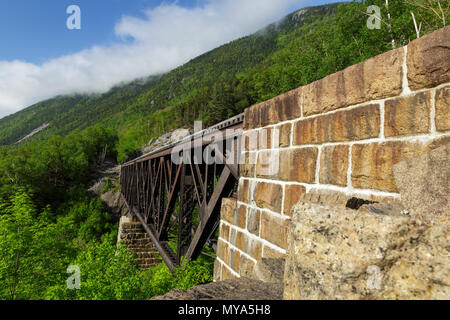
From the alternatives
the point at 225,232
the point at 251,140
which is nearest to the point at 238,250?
the point at 225,232

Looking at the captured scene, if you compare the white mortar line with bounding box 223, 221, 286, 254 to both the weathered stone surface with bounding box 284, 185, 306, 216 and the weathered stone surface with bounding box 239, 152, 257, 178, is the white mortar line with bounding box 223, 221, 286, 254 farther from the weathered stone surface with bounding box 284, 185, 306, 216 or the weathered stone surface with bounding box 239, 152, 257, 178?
the weathered stone surface with bounding box 239, 152, 257, 178

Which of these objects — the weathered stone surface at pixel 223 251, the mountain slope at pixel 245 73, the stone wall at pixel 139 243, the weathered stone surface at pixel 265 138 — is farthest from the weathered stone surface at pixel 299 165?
the stone wall at pixel 139 243

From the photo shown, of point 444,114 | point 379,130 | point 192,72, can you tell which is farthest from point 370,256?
point 192,72

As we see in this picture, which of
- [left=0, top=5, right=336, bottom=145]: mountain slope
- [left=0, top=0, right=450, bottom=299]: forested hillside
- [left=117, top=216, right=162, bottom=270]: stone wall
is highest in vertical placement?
[left=0, top=5, right=336, bottom=145]: mountain slope

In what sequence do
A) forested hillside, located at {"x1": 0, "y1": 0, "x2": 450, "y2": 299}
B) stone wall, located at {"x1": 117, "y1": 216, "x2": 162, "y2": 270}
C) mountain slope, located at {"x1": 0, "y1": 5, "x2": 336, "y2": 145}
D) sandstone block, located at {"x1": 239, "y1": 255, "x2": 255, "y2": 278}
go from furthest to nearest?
1. mountain slope, located at {"x1": 0, "y1": 5, "x2": 336, "y2": 145}
2. stone wall, located at {"x1": 117, "y1": 216, "x2": 162, "y2": 270}
3. forested hillside, located at {"x1": 0, "y1": 0, "x2": 450, "y2": 299}
4. sandstone block, located at {"x1": 239, "y1": 255, "x2": 255, "y2": 278}

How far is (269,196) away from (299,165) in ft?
1.84

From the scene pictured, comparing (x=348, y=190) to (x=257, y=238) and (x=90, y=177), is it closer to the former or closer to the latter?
(x=257, y=238)

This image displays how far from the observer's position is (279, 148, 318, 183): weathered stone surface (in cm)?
226

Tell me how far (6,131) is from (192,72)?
13129cm

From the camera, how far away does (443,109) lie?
1379 millimetres

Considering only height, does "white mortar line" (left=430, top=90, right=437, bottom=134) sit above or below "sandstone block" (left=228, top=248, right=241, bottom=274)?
above

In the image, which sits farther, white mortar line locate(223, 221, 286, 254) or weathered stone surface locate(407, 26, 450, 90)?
white mortar line locate(223, 221, 286, 254)

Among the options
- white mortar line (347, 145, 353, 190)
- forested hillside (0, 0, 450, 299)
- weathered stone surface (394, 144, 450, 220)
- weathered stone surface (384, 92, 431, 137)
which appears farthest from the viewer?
forested hillside (0, 0, 450, 299)

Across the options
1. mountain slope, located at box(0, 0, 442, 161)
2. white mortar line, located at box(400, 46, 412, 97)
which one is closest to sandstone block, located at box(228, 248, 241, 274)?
white mortar line, located at box(400, 46, 412, 97)
